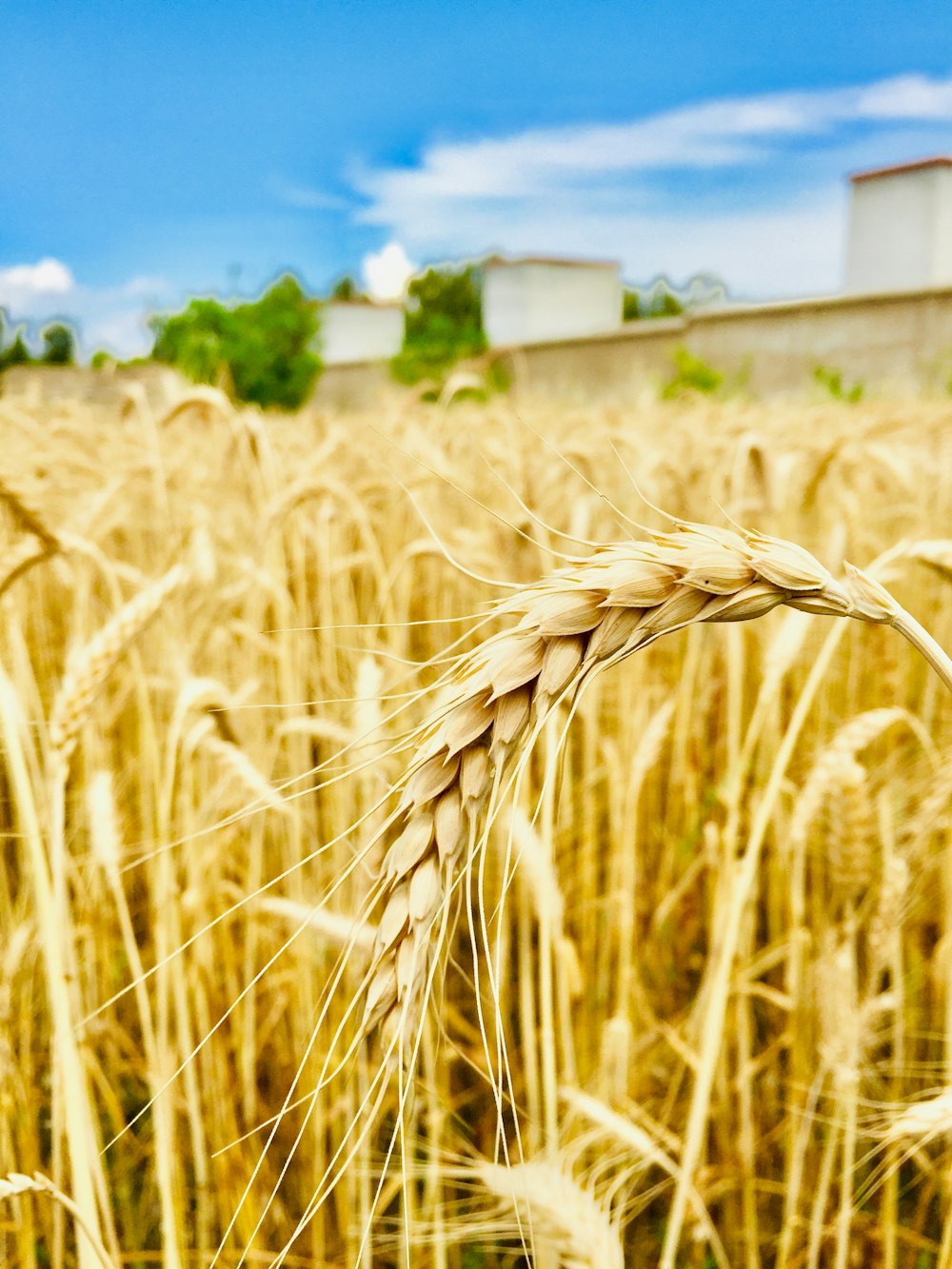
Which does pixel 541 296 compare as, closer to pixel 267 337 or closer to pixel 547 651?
pixel 267 337

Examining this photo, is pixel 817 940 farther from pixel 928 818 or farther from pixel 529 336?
pixel 529 336

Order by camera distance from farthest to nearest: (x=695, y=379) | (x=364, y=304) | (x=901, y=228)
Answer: (x=364, y=304)
(x=901, y=228)
(x=695, y=379)

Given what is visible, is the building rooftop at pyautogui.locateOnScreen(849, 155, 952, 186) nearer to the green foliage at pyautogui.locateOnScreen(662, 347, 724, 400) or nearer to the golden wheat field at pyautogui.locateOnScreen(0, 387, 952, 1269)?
the green foliage at pyautogui.locateOnScreen(662, 347, 724, 400)

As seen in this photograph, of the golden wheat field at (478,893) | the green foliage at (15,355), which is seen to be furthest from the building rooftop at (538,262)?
the golden wheat field at (478,893)

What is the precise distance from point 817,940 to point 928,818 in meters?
0.54

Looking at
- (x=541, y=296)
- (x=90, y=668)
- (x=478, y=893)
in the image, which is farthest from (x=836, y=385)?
(x=541, y=296)

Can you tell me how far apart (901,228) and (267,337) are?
16.6 metres

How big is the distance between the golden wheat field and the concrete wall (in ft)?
48.2

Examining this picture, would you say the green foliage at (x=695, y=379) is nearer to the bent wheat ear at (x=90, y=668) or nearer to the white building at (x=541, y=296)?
the bent wheat ear at (x=90, y=668)

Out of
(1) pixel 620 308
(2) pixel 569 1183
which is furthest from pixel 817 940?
(1) pixel 620 308

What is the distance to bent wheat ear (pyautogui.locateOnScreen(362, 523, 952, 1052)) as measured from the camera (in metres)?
0.49

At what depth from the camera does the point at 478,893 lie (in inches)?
22.4

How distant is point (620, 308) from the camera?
42438mm

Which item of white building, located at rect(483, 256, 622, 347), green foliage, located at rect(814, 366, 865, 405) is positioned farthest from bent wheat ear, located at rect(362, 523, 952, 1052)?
white building, located at rect(483, 256, 622, 347)
